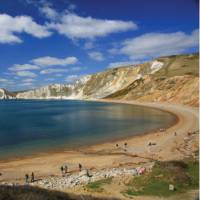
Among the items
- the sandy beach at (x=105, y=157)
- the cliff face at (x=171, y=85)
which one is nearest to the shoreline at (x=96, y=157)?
the sandy beach at (x=105, y=157)

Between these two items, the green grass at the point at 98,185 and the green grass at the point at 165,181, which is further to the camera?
the green grass at the point at 98,185

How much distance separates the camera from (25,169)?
28.0 meters

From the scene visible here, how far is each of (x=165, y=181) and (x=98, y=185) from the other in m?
4.33

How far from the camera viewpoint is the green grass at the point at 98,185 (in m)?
18.8

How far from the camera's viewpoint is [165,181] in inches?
739

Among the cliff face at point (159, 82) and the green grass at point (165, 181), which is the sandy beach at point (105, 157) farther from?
the cliff face at point (159, 82)

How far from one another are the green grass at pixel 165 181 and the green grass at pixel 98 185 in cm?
166

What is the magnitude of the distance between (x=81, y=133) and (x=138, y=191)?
3165 centimetres

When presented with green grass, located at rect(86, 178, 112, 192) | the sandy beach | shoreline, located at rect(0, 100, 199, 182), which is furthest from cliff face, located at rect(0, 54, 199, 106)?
green grass, located at rect(86, 178, 112, 192)

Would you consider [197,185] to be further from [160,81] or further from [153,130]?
[160,81]

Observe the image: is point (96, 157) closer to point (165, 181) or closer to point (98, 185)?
point (98, 185)

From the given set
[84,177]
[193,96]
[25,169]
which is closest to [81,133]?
[25,169]

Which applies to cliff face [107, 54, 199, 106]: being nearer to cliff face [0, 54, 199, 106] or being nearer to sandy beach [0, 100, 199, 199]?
cliff face [0, 54, 199, 106]

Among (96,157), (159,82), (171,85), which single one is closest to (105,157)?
(96,157)
